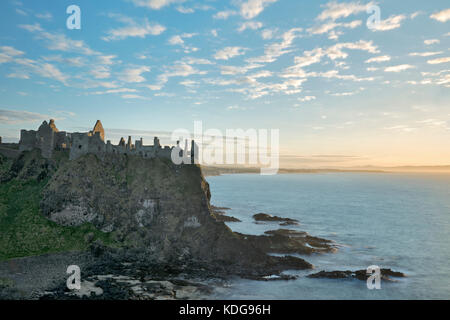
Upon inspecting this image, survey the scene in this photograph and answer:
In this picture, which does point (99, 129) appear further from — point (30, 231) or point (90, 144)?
point (30, 231)

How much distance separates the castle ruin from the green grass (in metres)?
12.3

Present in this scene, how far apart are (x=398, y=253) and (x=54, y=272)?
72.9m

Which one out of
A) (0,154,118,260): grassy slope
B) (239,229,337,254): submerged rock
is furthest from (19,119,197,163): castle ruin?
(239,229,337,254): submerged rock

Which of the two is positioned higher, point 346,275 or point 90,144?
point 90,144

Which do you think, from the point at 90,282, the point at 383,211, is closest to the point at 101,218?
the point at 90,282

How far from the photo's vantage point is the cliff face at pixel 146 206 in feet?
181

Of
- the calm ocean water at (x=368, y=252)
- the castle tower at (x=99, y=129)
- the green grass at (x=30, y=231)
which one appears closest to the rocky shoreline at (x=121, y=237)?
the green grass at (x=30, y=231)

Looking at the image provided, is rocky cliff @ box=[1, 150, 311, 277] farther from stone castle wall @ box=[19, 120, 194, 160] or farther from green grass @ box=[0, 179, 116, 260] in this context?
stone castle wall @ box=[19, 120, 194, 160]

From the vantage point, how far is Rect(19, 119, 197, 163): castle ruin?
6688 centimetres

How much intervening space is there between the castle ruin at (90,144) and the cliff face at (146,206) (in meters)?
1.95

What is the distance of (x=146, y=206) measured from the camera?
204 ft

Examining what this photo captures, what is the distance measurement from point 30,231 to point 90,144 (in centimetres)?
2186

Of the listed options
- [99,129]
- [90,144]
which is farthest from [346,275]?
[99,129]
